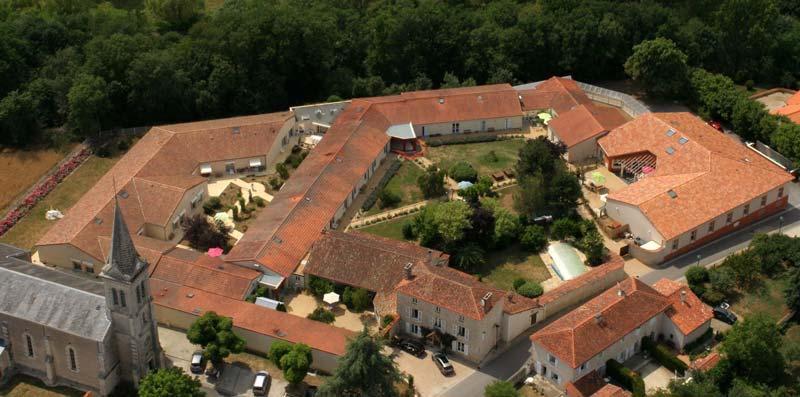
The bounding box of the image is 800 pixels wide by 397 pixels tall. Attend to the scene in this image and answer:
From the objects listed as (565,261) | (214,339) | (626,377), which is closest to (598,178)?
(565,261)

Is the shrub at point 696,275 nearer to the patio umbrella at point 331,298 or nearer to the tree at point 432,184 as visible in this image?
the tree at point 432,184

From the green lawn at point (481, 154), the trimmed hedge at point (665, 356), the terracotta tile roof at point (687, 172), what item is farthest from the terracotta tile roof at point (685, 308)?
the green lawn at point (481, 154)

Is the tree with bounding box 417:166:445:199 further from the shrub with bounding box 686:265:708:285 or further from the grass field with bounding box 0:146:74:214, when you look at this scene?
the grass field with bounding box 0:146:74:214

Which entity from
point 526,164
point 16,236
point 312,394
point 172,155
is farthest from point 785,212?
point 16,236

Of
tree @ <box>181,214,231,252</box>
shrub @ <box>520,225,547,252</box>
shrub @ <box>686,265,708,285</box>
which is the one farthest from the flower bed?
shrub @ <box>686,265,708,285</box>

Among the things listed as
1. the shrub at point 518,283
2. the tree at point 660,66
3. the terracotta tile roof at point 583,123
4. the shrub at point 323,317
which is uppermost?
the tree at point 660,66

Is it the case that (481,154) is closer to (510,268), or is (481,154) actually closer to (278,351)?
(510,268)
